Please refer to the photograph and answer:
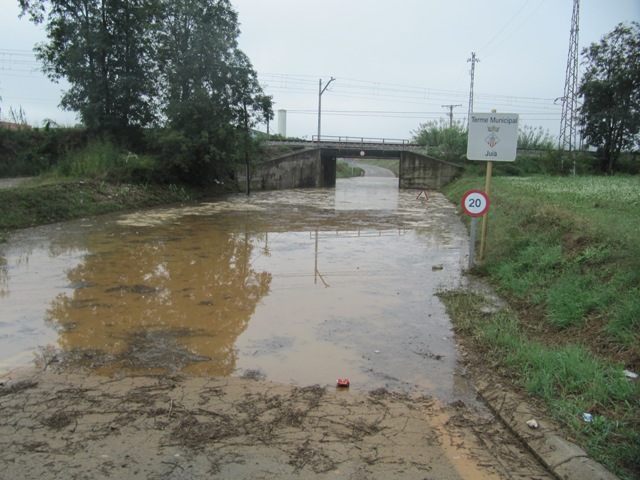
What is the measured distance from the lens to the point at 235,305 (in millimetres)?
7633

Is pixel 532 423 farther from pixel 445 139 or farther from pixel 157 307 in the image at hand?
pixel 445 139

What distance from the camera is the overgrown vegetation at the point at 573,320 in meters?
3.86

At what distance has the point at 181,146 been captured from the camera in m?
24.3

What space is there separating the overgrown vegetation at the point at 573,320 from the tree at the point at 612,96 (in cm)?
3623

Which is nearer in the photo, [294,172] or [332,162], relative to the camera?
[294,172]

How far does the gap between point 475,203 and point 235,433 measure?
7.09 m

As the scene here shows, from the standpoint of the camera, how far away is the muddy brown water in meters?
5.32

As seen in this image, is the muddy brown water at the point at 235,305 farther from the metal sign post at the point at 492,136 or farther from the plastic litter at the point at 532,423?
the metal sign post at the point at 492,136

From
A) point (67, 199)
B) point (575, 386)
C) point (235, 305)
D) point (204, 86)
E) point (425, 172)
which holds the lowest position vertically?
point (235, 305)

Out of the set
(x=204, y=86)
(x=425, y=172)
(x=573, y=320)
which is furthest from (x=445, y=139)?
(x=573, y=320)

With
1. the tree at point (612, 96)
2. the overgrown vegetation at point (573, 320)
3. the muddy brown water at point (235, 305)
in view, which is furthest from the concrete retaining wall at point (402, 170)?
the overgrown vegetation at point (573, 320)

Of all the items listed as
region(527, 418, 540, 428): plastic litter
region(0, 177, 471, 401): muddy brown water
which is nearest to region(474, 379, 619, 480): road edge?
region(527, 418, 540, 428): plastic litter

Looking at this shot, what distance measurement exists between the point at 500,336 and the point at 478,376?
0.94 metres

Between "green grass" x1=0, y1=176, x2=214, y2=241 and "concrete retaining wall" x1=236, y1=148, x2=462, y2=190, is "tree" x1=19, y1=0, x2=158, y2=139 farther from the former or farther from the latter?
"concrete retaining wall" x1=236, y1=148, x2=462, y2=190
